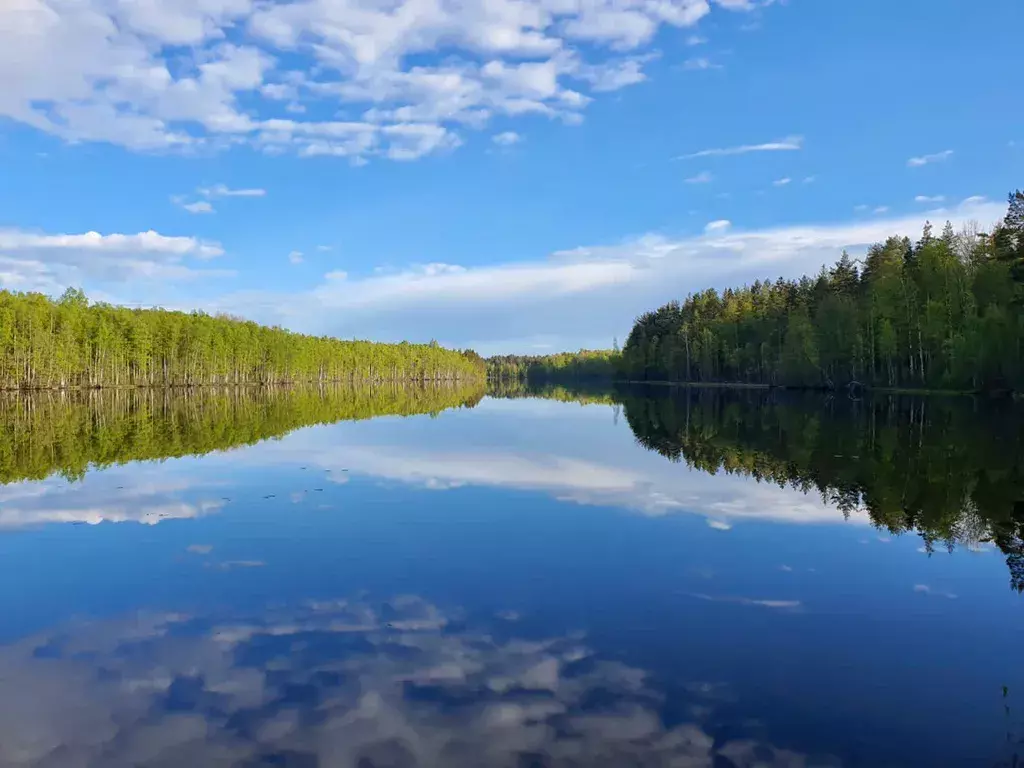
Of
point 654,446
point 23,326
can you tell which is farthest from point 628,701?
point 23,326

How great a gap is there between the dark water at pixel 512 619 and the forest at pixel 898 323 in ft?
161

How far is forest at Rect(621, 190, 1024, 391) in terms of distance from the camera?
62.8m

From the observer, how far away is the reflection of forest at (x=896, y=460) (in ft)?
53.5

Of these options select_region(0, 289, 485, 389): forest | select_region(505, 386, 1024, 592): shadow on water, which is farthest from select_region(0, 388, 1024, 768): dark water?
select_region(0, 289, 485, 389): forest

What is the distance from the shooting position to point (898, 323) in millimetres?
77250

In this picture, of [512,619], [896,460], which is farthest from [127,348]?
[512,619]

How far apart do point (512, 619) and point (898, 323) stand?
267ft

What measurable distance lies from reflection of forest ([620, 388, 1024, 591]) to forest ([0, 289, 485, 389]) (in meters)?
77.8

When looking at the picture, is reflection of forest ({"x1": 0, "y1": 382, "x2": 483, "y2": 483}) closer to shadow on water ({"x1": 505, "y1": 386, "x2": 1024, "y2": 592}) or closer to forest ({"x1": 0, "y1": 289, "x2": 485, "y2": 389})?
shadow on water ({"x1": 505, "y1": 386, "x2": 1024, "y2": 592})

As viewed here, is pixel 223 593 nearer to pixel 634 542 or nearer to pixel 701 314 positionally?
pixel 634 542

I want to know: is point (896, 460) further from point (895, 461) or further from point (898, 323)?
point (898, 323)

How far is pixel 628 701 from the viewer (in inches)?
289

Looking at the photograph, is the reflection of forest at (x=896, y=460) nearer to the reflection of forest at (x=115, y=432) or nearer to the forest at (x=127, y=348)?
the reflection of forest at (x=115, y=432)

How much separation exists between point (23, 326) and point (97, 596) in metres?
88.0
